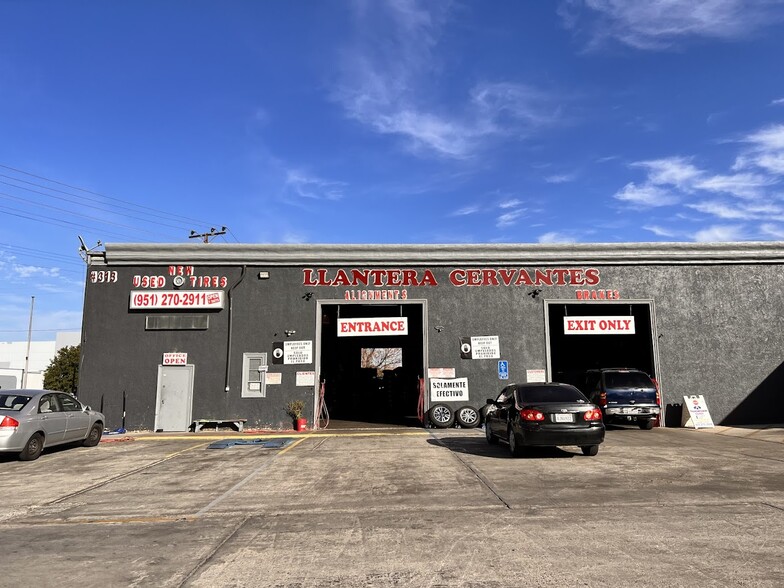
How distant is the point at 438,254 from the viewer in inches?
781

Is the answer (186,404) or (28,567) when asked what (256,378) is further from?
(28,567)

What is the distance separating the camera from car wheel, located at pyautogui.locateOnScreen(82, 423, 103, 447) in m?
14.4

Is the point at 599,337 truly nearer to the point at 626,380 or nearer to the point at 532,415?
the point at 626,380

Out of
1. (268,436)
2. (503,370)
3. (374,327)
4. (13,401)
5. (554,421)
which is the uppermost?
(374,327)

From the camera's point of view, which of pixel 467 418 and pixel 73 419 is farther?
pixel 467 418

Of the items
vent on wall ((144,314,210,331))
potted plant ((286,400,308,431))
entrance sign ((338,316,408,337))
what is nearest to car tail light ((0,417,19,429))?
vent on wall ((144,314,210,331))

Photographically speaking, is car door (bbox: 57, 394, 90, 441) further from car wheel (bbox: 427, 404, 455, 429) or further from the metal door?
car wheel (bbox: 427, 404, 455, 429)

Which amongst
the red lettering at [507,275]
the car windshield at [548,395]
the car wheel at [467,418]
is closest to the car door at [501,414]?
the car windshield at [548,395]

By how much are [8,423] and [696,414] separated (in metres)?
20.1

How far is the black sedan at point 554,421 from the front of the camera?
1081cm

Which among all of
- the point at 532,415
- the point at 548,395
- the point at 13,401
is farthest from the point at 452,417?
the point at 13,401

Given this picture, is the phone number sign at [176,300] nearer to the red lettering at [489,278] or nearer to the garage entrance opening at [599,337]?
the red lettering at [489,278]

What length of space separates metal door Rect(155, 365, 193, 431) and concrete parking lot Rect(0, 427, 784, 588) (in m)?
6.42

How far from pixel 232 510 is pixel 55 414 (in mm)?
7852
